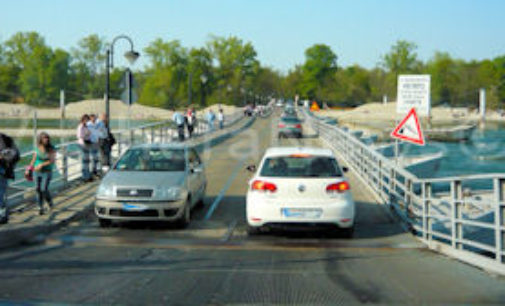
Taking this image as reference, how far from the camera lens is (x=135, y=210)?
11.0m

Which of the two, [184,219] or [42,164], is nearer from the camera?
[184,219]

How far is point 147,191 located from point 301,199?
2857 millimetres

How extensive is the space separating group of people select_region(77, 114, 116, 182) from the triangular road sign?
8.10 m

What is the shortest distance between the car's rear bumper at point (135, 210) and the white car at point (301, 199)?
1681 mm

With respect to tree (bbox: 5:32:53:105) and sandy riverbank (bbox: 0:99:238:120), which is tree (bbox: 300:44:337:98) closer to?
sandy riverbank (bbox: 0:99:238:120)

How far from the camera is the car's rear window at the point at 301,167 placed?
10.3 metres

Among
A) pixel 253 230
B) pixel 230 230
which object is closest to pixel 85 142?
pixel 230 230

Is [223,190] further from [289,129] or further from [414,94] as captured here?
[289,129]

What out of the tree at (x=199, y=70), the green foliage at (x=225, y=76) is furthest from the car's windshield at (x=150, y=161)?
the tree at (x=199, y=70)

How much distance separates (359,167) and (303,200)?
35.8ft

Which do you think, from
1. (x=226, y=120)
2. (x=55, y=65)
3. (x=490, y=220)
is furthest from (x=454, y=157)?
(x=55, y=65)

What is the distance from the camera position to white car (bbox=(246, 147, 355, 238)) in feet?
32.8

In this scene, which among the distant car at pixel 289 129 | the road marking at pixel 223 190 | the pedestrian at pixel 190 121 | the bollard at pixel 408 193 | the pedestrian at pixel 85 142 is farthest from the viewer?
the distant car at pixel 289 129

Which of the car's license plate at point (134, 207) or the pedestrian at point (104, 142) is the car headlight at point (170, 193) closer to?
the car's license plate at point (134, 207)
